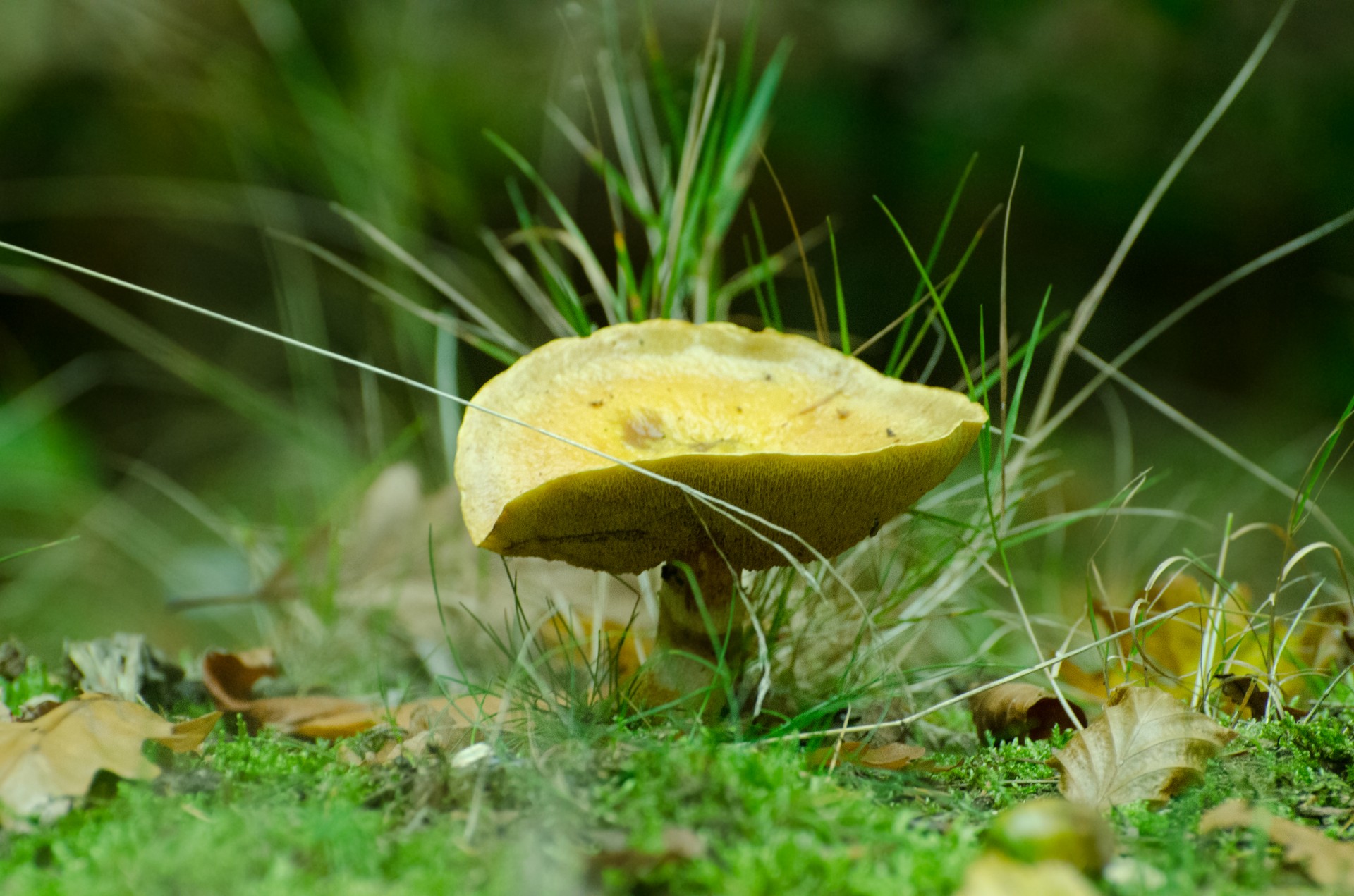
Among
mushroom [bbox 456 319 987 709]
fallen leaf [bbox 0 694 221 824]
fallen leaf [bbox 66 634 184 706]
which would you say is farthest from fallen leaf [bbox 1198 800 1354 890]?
fallen leaf [bbox 66 634 184 706]

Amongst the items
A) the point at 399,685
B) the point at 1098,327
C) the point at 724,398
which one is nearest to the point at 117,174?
the point at 399,685

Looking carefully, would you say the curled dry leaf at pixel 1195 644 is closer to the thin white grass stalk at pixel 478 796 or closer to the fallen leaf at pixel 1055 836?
the fallen leaf at pixel 1055 836

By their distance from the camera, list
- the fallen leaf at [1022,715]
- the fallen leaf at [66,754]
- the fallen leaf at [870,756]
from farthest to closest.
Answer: the fallen leaf at [1022,715] < the fallen leaf at [870,756] < the fallen leaf at [66,754]

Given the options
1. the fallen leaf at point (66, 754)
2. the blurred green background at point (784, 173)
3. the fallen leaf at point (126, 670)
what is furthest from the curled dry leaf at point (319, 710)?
the blurred green background at point (784, 173)

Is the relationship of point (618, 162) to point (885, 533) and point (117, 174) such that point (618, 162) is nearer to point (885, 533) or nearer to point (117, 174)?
point (117, 174)

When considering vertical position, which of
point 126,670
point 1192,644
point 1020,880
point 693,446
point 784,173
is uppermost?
point 784,173

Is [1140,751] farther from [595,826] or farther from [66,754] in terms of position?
[66,754]

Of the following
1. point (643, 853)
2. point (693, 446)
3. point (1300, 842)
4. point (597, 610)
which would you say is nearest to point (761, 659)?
point (693, 446)

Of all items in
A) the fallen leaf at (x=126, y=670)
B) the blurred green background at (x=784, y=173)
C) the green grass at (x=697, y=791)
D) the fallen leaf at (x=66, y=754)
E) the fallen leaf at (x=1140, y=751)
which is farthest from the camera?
the blurred green background at (x=784, y=173)
